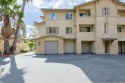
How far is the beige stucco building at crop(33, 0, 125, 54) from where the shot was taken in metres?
34.4

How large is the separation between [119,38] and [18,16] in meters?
18.9

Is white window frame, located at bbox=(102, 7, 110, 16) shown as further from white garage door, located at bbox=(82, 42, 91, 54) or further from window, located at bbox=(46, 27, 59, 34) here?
window, located at bbox=(46, 27, 59, 34)

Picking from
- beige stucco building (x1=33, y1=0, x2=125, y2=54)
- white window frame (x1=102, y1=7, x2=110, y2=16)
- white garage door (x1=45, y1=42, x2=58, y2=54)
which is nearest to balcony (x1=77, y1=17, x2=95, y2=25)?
beige stucco building (x1=33, y1=0, x2=125, y2=54)

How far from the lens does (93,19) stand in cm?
3484

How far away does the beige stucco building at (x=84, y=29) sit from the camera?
3441cm

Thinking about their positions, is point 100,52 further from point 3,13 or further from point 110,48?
point 3,13

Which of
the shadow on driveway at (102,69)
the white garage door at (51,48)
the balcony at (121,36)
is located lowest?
the shadow on driveway at (102,69)

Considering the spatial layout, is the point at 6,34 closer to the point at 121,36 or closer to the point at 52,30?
the point at 52,30

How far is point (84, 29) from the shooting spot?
3672 centimetres

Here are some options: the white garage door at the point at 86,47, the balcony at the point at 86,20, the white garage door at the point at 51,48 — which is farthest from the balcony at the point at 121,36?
the white garage door at the point at 51,48

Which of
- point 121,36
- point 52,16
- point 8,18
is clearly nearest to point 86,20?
point 52,16

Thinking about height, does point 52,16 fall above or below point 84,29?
above

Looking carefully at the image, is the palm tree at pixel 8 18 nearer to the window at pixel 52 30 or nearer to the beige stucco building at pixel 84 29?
the beige stucco building at pixel 84 29

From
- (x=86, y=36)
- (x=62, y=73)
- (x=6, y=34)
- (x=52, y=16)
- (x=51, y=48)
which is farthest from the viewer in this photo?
(x=52, y=16)
